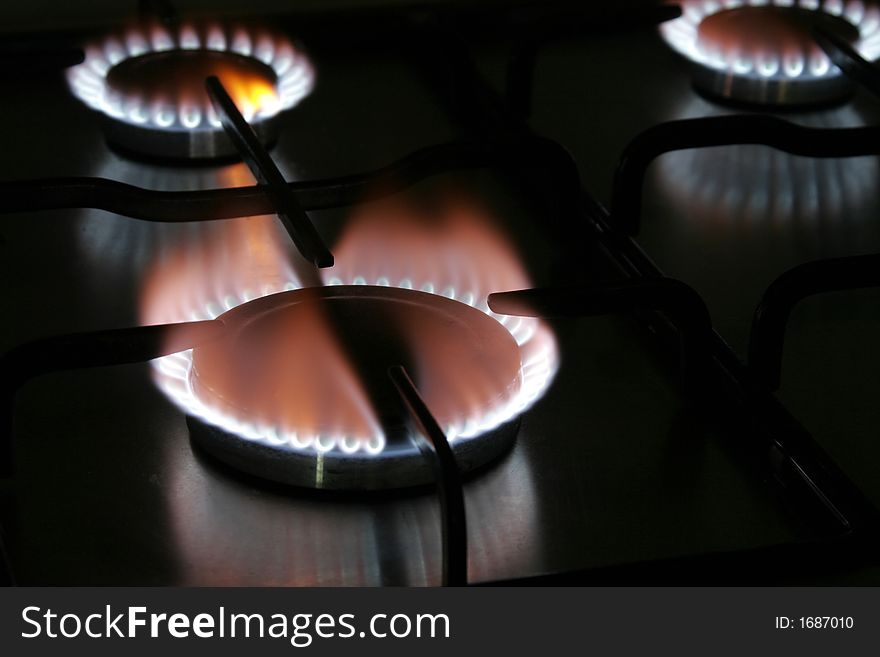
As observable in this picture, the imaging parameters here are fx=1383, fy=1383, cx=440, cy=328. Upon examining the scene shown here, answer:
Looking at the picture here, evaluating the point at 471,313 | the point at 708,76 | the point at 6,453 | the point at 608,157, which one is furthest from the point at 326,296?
the point at 708,76

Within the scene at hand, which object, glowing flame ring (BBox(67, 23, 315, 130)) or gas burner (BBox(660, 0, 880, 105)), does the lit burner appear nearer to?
glowing flame ring (BBox(67, 23, 315, 130))

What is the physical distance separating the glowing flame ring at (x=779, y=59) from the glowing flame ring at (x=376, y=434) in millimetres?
405

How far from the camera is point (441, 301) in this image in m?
0.77

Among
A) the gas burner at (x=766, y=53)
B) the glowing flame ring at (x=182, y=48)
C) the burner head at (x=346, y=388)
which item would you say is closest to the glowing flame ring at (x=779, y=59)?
the gas burner at (x=766, y=53)

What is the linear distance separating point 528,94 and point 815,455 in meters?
0.50

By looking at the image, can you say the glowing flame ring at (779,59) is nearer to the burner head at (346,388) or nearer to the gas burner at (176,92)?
the gas burner at (176,92)

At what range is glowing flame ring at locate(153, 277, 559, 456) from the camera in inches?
25.8

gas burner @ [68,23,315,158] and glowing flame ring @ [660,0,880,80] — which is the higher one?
glowing flame ring @ [660,0,880,80]

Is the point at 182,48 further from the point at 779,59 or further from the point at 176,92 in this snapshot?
the point at 779,59

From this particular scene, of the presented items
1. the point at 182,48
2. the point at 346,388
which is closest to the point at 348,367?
the point at 346,388

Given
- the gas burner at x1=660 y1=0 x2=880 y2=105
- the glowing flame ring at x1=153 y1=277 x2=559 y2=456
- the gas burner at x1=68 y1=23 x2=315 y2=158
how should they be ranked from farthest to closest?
the gas burner at x1=660 y1=0 x2=880 y2=105
the gas burner at x1=68 y1=23 x2=315 y2=158
the glowing flame ring at x1=153 y1=277 x2=559 y2=456

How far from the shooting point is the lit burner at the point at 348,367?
66 cm

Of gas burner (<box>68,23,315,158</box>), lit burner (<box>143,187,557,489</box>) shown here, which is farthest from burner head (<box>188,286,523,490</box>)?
gas burner (<box>68,23,315,158</box>)
